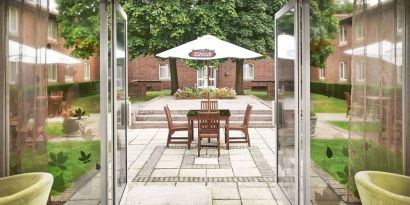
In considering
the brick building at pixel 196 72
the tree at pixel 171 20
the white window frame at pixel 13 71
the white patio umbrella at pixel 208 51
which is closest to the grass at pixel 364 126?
the white window frame at pixel 13 71

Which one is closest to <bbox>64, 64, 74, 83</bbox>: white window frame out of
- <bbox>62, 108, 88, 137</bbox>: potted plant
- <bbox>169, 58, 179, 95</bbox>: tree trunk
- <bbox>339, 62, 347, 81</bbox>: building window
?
<bbox>62, 108, 88, 137</bbox>: potted plant

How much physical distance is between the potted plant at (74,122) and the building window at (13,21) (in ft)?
2.57

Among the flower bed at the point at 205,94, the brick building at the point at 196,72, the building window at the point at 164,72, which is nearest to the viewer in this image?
the flower bed at the point at 205,94

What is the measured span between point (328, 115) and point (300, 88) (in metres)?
0.36

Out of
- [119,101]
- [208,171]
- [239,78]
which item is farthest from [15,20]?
[239,78]

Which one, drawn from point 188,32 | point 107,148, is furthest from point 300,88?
point 188,32

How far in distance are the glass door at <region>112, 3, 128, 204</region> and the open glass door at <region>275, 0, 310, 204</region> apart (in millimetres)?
1799

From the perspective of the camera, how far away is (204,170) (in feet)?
21.8

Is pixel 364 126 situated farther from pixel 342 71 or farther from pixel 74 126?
pixel 74 126

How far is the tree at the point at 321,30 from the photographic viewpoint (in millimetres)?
3736

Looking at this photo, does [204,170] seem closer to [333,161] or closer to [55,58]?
[333,161]

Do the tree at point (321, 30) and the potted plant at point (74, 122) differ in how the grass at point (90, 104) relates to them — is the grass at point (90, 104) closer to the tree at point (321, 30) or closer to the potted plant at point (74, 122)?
the potted plant at point (74, 122)

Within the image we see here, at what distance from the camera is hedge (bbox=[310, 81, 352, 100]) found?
3.67 metres

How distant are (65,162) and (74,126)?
332 mm
